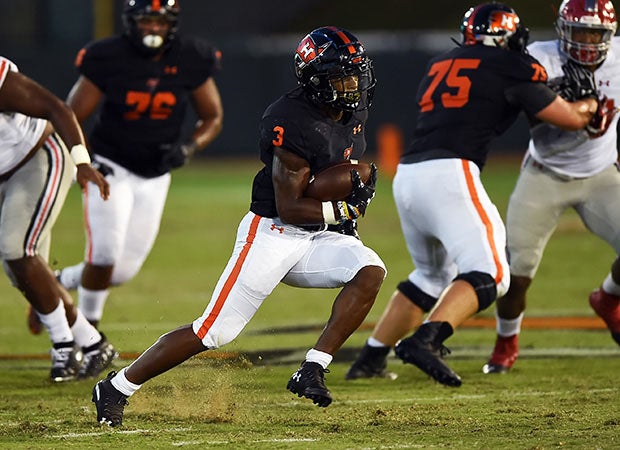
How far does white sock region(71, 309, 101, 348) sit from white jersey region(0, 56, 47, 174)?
87 cm

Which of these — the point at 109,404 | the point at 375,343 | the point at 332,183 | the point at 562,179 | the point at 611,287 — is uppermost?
the point at 332,183

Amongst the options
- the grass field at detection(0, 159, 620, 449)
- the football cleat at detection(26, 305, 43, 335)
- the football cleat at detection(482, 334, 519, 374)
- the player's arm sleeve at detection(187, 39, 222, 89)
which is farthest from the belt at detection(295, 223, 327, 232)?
the football cleat at detection(26, 305, 43, 335)

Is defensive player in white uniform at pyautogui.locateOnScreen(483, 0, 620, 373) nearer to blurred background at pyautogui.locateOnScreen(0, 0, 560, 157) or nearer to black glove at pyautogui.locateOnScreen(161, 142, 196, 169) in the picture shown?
black glove at pyautogui.locateOnScreen(161, 142, 196, 169)

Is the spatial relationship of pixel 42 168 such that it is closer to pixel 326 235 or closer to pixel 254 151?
pixel 326 235

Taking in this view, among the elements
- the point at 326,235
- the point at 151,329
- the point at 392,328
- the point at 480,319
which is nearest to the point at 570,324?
the point at 480,319

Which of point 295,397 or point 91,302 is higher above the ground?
point 295,397

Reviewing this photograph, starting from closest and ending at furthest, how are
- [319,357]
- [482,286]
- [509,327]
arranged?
1. [319,357]
2. [482,286]
3. [509,327]

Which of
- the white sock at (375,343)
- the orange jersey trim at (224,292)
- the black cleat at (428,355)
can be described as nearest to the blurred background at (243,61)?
the white sock at (375,343)

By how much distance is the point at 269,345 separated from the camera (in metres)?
6.88

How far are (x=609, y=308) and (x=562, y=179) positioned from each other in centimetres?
78

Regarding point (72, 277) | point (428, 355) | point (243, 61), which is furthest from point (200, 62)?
point (243, 61)

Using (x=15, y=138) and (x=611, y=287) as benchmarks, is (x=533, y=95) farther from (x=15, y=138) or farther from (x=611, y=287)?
(x=15, y=138)

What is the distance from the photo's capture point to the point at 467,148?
552 centimetres

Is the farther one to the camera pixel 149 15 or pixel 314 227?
pixel 149 15
